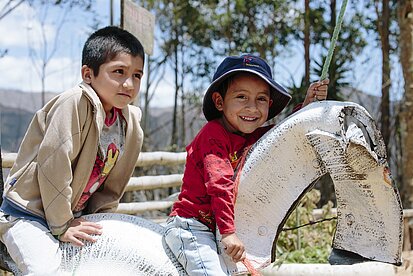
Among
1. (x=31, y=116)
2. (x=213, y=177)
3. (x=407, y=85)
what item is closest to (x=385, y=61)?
(x=407, y=85)

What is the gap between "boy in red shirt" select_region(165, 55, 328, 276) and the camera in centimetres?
191

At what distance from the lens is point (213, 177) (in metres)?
1.93

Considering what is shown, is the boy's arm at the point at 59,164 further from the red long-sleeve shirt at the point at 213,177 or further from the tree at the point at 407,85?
the tree at the point at 407,85

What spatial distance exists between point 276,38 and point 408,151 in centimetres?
539

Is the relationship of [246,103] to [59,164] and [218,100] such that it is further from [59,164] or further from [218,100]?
[59,164]

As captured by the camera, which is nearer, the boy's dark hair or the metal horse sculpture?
the metal horse sculpture

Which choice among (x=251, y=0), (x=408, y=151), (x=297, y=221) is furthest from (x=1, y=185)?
(x=251, y=0)

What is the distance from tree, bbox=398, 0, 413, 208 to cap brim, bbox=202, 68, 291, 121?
15.0 ft

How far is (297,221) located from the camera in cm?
455

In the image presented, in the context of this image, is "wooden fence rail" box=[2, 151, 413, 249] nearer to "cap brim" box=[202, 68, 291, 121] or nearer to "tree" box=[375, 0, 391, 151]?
"cap brim" box=[202, 68, 291, 121]

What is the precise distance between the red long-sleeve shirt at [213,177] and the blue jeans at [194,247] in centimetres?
4

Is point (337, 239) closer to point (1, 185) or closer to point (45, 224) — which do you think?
point (45, 224)

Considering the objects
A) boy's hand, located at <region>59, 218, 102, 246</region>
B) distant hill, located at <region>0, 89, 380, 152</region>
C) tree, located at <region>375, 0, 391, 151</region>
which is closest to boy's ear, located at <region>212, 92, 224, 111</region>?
boy's hand, located at <region>59, 218, 102, 246</region>

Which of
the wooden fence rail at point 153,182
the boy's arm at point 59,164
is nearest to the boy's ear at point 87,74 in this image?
the boy's arm at point 59,164
